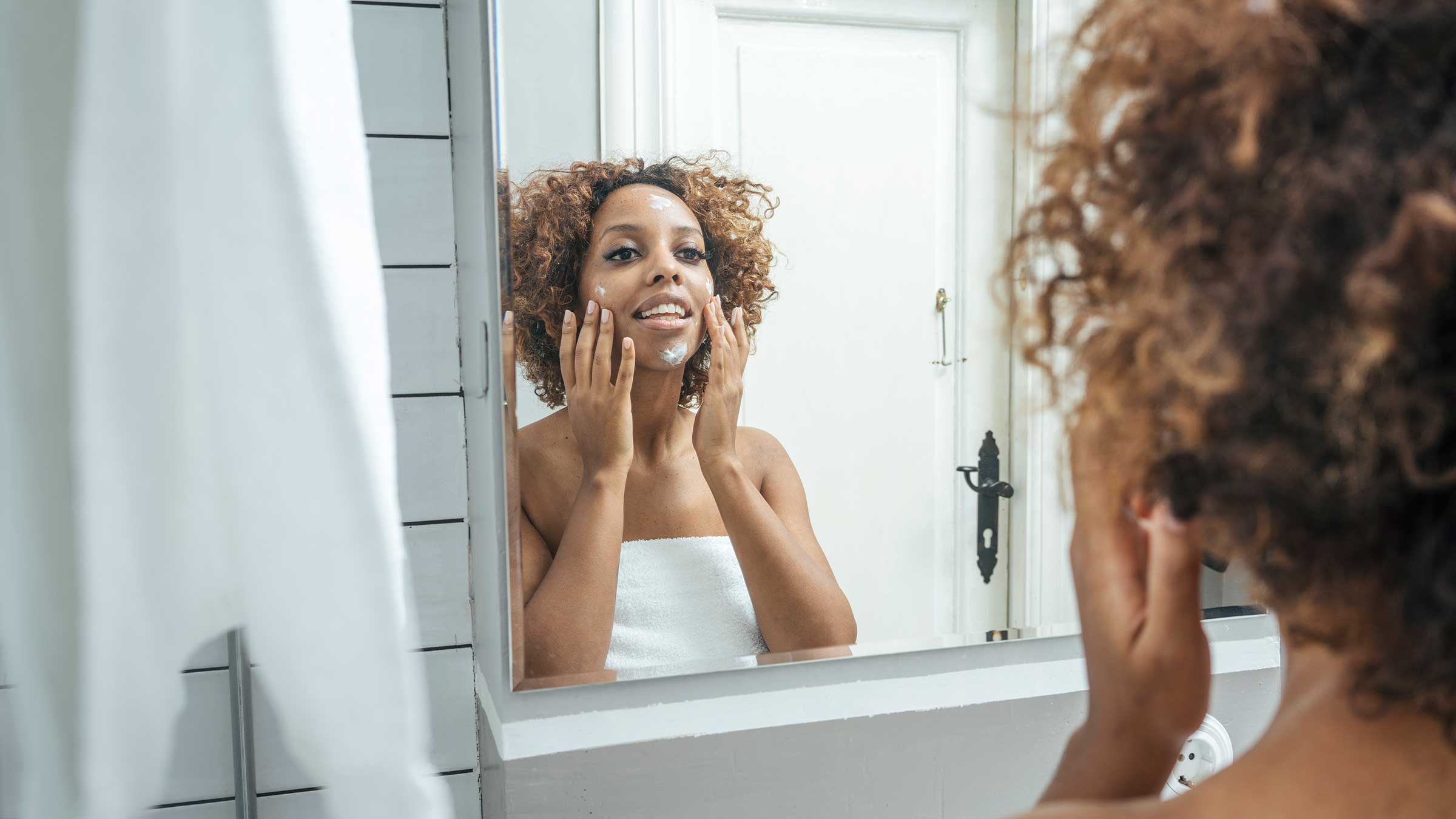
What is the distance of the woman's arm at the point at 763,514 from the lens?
0.86 m

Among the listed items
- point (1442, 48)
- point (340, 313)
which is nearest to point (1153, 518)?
point (1442, 48)

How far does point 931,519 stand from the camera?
0.93 meters

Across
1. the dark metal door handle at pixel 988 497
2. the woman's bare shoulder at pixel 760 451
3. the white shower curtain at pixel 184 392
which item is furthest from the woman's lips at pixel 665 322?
the white shower curtain at pixel 184 392

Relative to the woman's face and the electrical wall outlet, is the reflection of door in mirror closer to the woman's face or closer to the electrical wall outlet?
the woman's face

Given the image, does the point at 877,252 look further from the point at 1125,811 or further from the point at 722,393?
the point at 1125,811

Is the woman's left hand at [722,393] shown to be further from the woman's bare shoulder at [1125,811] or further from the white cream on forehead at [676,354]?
the woman's bare shoulder at [1125,811]

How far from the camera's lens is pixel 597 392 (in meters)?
0.83

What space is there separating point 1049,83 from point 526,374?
597 millimetres

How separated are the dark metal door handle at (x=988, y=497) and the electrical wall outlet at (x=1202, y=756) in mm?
276

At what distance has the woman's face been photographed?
824mm

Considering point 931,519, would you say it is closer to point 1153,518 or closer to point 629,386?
point 629,386

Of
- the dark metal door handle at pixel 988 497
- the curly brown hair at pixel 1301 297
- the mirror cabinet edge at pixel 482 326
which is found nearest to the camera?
the curly brown hair at pixel 1301 297

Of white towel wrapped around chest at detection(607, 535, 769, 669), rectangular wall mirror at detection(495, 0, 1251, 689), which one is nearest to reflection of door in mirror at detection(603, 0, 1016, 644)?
rectangular wall mirror at detection(495, 0, 1251, 689)

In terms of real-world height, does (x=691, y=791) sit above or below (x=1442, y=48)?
below
